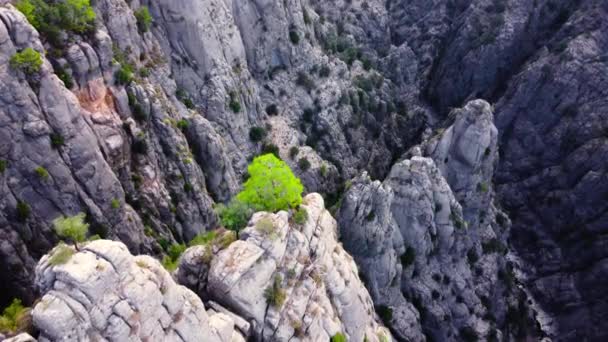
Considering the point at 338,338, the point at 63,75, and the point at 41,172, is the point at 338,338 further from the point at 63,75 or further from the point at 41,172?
the point at 63,75

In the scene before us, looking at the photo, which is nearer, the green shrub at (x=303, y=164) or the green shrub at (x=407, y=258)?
the green shrub at (x=407, y=258)

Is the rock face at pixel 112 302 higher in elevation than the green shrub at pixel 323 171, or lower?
higher

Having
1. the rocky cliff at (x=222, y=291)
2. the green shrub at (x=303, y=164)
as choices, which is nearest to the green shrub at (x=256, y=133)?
the green shrub at (x=303, y=164)

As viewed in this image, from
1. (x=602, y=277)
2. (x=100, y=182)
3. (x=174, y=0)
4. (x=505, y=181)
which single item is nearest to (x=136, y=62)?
(x=174, y=0)

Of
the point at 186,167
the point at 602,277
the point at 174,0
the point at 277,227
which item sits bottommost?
the point at 602,277

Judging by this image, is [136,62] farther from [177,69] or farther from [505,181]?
[505,181]

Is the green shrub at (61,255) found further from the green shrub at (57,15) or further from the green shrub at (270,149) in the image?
the green shrub at (270,149)
